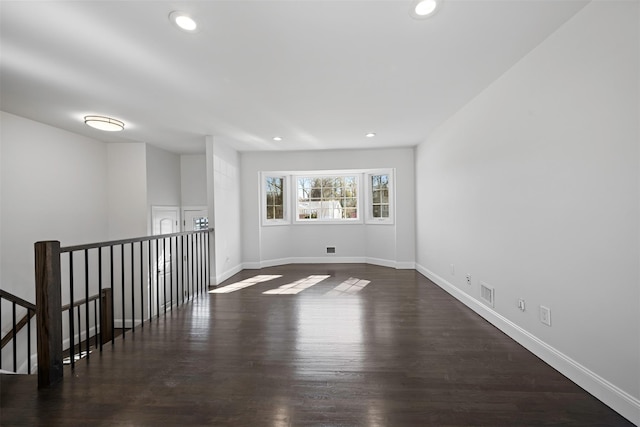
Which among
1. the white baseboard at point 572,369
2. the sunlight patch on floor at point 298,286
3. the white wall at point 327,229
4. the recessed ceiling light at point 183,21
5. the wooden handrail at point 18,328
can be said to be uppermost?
the recessed ceiling light at point 183,21

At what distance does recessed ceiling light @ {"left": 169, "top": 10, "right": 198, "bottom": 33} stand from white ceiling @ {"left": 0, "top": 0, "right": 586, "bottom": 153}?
1.6 inches

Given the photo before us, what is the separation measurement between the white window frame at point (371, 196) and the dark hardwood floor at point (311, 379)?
9.12 feet

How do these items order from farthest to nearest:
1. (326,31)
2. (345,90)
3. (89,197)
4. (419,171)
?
(419,171)
(89,197)
(345,90)
(326,31)

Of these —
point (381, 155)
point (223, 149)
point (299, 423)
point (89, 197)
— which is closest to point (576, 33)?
point (299, 423)

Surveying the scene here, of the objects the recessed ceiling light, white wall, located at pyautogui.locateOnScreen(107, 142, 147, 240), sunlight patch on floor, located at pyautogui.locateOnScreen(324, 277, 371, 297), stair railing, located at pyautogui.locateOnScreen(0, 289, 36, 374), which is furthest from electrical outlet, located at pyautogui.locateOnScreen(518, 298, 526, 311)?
white wall, located at pyautogui.locateOnScreen(107, 142, 147, 240)

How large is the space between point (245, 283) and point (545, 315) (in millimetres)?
3785

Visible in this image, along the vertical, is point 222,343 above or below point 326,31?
below

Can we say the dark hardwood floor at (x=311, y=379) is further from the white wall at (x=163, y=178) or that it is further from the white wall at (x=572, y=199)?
the white wall at (x=163, y=178)

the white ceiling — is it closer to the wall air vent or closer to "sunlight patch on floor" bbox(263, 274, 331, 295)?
the wall air vent

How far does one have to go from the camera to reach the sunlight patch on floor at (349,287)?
3.91 metres

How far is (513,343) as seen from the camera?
7.81ft

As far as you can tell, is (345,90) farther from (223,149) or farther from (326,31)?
(223,149)

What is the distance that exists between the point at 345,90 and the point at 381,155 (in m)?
2.85

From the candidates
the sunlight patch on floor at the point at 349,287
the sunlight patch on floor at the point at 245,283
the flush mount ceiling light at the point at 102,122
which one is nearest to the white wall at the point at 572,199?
the sunlight patch on floor at the point at 349,287
